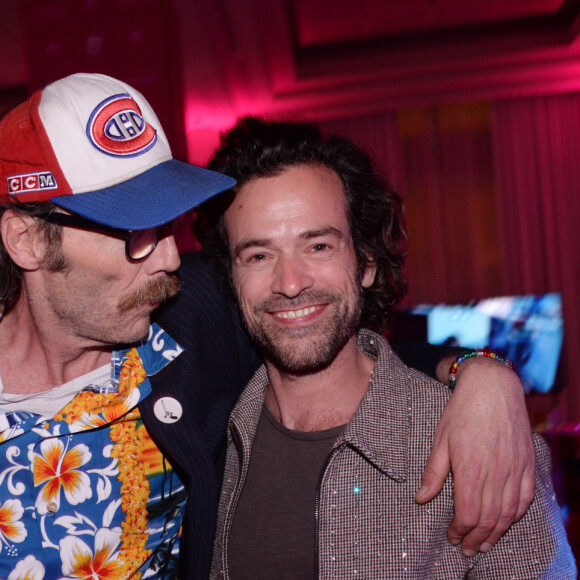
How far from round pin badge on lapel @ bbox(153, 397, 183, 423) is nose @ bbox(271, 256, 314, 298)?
0.39 metres

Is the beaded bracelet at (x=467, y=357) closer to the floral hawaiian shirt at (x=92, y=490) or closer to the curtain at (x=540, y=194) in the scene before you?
the floral hawaiian shirt at (x=92, y=490)

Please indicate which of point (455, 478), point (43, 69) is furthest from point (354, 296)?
point (43, 69)

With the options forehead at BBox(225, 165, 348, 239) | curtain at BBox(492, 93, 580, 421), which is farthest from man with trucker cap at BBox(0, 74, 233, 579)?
curtain at BBox(492, 93, 580, 421)

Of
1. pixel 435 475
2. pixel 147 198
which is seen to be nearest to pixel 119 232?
pixel 147 198

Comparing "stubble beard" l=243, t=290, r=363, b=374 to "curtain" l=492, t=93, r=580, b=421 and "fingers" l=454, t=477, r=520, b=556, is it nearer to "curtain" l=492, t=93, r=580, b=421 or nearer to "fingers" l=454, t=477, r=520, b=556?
"fingers" l=454, t=477, r=520, b=556

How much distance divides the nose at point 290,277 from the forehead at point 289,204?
9 cm

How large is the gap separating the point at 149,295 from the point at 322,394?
0.55 metres

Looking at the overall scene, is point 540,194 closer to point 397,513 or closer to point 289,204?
point 289,204

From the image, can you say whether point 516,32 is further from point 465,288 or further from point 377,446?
point 377,446

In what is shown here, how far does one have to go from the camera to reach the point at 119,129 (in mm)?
1481

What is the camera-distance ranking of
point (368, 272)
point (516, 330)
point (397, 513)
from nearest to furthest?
point (397, 513) < point (368, 272) < point (516, 330)

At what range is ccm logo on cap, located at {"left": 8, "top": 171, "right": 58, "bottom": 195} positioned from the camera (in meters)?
1.44

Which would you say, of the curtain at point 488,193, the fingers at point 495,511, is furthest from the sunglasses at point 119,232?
the curtain at point 488,193

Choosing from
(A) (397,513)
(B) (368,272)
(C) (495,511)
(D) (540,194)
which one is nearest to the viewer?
(C) (495,511)
